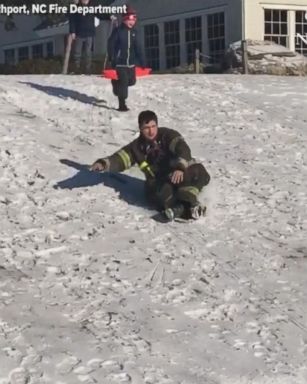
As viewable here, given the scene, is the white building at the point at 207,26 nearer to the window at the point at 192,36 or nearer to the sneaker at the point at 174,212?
the window at the point at 192,36

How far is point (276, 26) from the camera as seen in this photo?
90.9 ft

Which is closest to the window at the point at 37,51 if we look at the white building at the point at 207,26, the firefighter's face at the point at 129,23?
the white building at the point at 207,26

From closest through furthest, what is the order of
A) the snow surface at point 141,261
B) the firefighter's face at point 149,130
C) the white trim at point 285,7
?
the snow surface at point 141,261 < the firefighter's face at point 149,130 < the white trim at point 285,7

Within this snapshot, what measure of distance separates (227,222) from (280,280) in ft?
4.71

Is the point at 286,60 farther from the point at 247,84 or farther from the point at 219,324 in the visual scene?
the point at 219,324

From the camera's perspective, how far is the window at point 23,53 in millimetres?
37062

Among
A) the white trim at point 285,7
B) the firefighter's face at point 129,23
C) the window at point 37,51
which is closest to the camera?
the firefighter's face at point 129,23

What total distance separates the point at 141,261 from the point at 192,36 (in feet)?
73.1

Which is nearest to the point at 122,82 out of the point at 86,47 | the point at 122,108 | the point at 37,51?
the point at 122,108

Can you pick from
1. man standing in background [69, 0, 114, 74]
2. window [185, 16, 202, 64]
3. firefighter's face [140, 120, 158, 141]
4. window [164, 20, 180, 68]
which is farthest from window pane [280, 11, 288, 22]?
firefighter's face [140, 120, 158, 141]

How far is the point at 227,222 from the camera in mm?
8375

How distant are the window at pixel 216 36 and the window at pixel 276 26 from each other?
4.24 feet

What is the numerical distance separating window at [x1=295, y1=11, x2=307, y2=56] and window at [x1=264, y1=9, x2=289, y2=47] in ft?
1.16

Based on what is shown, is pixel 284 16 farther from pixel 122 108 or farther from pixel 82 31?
pixel 122 108
